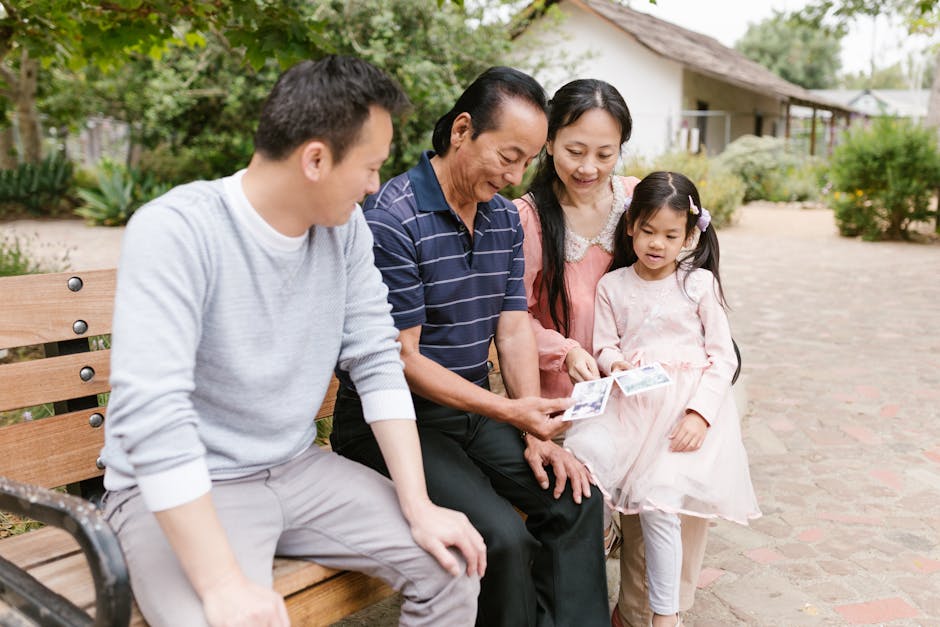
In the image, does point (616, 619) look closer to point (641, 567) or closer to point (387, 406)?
point (641, 567)

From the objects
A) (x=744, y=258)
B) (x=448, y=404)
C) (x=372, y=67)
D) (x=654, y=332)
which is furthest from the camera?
(x=744, y=258)

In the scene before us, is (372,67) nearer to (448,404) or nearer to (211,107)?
(448,404)

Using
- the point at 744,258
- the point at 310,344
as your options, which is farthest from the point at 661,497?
the point at 744,258

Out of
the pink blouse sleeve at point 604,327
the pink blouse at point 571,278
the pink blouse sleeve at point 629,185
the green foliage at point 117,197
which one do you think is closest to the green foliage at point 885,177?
the green foliage at point 117,197

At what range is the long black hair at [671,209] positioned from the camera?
2746 mm

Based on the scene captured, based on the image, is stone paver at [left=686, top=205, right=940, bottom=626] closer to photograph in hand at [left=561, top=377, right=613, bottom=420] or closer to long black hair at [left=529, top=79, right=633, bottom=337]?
photograph in hand at [left=561, top=377, right=613, bottom=420]

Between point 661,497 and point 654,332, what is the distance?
588mm

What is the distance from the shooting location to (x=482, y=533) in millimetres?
2160

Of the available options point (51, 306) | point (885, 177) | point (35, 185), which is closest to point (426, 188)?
point (51, 306)

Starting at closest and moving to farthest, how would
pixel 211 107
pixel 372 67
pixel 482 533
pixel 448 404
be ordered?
pixel 372 67 → pixel 482 533 → pixel 448 404 → pixel 211 107

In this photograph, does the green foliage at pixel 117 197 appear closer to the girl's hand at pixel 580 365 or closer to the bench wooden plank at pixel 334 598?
the girl's hand at pixel 580 365

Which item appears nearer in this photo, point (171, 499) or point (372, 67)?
point (171, 499)

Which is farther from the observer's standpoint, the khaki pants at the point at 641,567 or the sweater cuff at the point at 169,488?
the khaki pants at the point at 641,567

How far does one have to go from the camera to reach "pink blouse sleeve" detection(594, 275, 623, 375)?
2.87 meters
